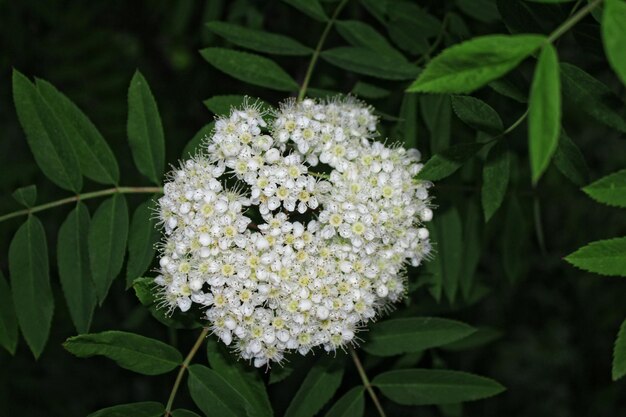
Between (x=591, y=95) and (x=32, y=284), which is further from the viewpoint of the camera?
(x=32, y=284)

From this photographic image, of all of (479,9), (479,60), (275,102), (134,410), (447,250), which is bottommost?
(134,410)

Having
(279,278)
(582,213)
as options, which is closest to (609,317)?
(582,213)

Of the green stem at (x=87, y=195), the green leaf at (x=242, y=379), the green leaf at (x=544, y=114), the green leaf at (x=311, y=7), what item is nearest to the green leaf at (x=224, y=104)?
the green stem at (x=87, y=195)

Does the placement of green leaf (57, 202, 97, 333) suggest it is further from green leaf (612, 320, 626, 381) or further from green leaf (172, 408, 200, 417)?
green leaf (612, 320, 626, 381)

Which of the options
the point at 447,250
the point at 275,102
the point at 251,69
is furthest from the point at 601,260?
the point at 275,102

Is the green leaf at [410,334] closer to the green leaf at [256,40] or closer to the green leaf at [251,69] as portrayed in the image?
the green leaf at [251,69]

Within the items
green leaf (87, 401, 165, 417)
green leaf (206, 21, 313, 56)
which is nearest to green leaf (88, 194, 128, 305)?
green leaf (87, 401, 165, 417)

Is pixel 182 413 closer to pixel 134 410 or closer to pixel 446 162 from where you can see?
pixel 134 410
